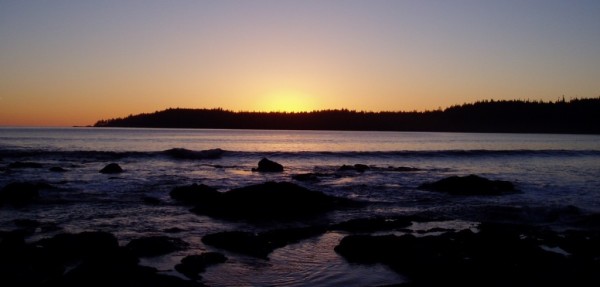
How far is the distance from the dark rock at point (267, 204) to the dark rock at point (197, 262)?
6368 millimetres

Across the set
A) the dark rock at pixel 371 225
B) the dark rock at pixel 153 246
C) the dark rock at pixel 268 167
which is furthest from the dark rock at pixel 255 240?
the dark rock at pixel 268 167

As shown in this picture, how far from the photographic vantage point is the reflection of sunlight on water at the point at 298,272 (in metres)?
9.85

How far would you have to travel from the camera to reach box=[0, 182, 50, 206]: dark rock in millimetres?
20078

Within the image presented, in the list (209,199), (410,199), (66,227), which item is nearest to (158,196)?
(209,199)

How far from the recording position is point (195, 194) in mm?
21172

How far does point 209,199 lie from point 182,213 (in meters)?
1.88

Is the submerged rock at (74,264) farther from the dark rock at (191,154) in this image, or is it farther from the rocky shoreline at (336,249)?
the dark rock at (191,154)

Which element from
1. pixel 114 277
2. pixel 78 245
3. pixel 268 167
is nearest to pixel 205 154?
pixel 268 167

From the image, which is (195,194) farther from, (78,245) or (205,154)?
(205,154)

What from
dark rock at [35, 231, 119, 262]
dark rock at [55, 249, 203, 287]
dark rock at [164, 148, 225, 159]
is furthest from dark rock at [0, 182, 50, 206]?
dark rock at [164, 148, 225, 159]

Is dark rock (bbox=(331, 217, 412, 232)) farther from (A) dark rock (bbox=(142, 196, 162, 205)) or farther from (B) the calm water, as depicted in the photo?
(A) dark rock (bbox=(142, 196, 162, 205))

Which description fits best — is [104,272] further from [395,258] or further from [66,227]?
[66,227]

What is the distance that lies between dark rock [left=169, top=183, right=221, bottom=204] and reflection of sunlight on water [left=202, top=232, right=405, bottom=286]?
858 centimetres

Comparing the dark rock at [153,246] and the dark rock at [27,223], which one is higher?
the dark rock at [153,246]
